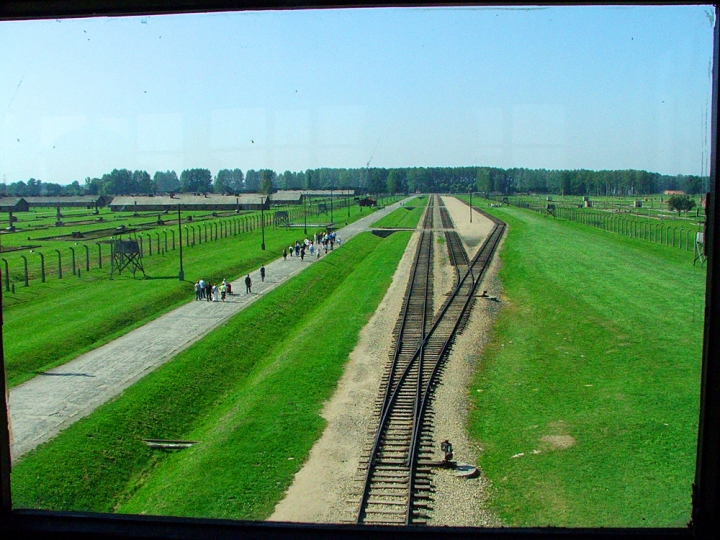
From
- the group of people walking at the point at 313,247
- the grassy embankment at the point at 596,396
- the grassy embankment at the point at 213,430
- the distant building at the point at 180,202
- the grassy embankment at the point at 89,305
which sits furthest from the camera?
the group of people walking at the point at 313,247

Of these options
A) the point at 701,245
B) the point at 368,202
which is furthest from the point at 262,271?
the point at 368,202

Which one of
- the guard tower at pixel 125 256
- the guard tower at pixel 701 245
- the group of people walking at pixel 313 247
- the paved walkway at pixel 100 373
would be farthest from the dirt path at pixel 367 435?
the group of people walking at pixel 313 247

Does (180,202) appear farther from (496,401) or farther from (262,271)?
(496,401)

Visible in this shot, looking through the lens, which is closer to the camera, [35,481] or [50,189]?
[50,189]

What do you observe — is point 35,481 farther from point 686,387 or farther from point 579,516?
point 686,387

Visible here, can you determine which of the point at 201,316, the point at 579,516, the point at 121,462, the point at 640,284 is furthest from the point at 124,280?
the point at 579,516

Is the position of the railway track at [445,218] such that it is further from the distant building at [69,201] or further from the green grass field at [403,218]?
the distant building at [69,201]

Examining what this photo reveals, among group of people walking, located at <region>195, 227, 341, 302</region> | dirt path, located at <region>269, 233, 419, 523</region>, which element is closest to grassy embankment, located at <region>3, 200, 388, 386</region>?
group of people walking, located at <region>195, 227, 341, 302</region>
